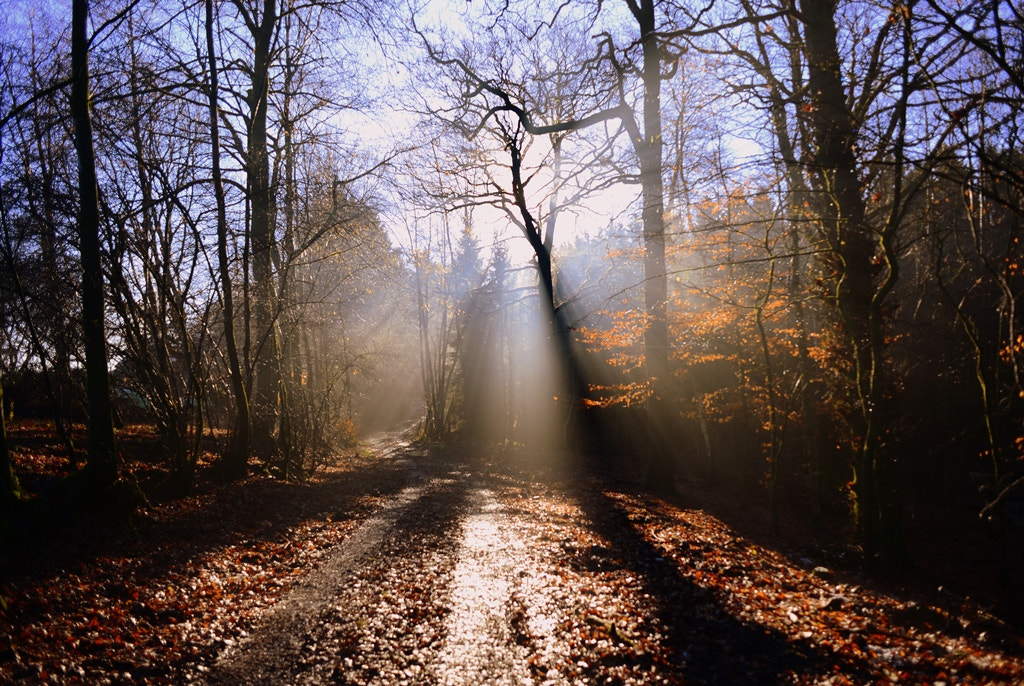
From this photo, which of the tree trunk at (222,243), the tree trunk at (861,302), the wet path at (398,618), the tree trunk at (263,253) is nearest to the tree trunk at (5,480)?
the wet path at (398,618)

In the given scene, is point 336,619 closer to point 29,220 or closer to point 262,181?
point 29,220

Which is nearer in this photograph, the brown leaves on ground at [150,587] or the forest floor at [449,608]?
the brown leaves on ground at [150,587]

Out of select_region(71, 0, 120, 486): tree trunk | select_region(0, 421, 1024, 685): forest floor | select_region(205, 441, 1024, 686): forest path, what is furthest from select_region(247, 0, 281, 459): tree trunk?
select_region(205, 441, 1024, 686): forest path

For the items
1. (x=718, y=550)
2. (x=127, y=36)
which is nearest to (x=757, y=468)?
(x=718, y=550)

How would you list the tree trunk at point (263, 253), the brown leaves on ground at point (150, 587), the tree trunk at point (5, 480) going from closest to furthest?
the brown leaves on ground at point (150, 587), the tree trunk at point (5, 480), the tree trunk at point (263, 253)

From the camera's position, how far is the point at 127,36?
968cm

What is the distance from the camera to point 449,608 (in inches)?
255

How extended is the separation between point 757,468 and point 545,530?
39.8 feet

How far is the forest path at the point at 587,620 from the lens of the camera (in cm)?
514

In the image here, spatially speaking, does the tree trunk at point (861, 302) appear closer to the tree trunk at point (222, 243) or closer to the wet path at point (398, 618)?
the wet path at point (398, 618)

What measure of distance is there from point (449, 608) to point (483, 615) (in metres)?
0.41

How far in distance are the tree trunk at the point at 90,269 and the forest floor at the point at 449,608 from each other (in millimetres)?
1194

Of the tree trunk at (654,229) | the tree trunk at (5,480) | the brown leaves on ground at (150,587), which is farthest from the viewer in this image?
the tree trunk at (654,229)

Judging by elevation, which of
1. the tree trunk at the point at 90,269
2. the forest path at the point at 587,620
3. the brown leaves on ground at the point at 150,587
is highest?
the tree trunk at the point at 90,269
